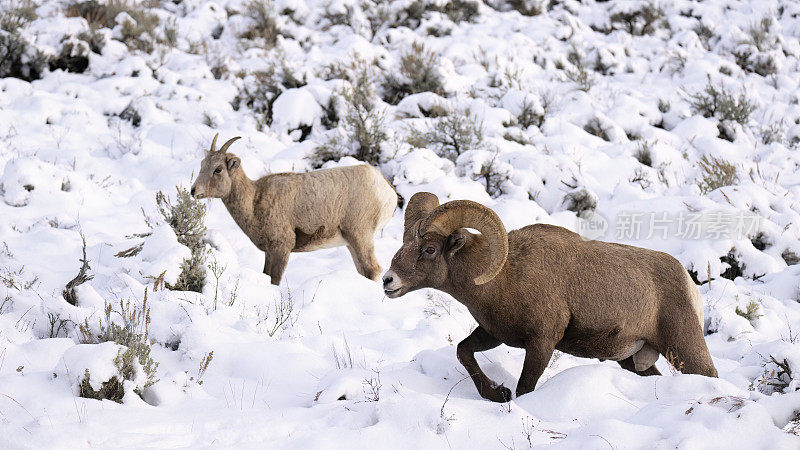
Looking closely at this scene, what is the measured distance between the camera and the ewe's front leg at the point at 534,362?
151 inches

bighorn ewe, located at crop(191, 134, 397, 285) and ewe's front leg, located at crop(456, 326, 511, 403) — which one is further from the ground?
ewe's front leg, located at crop(456, 326, 511, 403)

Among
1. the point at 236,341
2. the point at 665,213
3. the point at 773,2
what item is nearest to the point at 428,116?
the point at 665,213

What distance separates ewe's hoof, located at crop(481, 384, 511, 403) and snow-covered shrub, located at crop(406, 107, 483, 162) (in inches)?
271

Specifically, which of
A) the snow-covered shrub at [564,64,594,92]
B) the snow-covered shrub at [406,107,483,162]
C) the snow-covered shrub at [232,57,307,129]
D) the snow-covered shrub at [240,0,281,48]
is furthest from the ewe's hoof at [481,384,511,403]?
the snow-covered shrub at [240,0,281,48]

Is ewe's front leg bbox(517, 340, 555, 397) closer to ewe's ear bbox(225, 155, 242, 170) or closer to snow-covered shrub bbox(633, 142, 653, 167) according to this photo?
ewe's ear bbox(225, 155, 242, 170)

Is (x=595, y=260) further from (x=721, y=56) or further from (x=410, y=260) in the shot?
(x=721, y=56)

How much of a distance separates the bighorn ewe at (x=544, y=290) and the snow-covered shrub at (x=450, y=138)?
6442mm

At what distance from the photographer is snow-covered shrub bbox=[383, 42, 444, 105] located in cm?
1293

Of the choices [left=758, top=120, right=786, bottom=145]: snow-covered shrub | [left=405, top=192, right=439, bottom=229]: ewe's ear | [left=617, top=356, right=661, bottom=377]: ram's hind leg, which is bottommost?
[left=758, top=120, right=786, bottom=145]: snow-covered shrub

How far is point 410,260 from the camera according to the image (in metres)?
3.95

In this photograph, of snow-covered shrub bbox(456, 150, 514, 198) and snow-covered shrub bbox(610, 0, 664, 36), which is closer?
snow-covered shrub bbox(456, 150, 514, 198)

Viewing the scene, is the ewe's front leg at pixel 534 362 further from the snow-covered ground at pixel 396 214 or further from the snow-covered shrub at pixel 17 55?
the snow-covered shrub at pixel 17 55

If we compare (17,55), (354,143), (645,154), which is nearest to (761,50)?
(645,154)

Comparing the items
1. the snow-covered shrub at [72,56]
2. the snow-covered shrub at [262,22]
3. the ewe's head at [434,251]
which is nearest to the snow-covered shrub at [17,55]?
the snow-covered shrub at [72,56]
